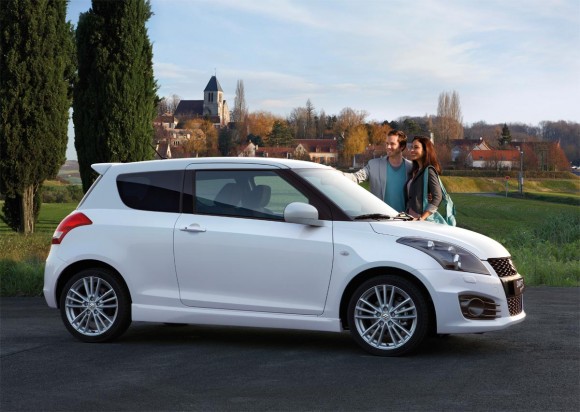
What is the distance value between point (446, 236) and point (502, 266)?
588 mm

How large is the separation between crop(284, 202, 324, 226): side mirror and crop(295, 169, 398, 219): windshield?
1.15ft

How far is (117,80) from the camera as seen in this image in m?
24.5

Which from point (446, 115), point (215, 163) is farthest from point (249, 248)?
point (446, 115)

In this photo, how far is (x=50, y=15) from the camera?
26750 mm

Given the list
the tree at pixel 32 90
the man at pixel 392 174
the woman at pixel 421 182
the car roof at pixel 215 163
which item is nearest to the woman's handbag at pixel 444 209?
the woman at pixel 421 182

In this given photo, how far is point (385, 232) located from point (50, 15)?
67.2 ft

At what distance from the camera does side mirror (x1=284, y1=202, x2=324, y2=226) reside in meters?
8.46

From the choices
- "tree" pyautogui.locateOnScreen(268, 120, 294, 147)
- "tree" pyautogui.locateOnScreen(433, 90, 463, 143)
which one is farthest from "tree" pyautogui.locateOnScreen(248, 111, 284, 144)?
"tree" pyautogui.locateOnScreen(433, 90, 463, 143)

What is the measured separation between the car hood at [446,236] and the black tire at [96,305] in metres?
2.61

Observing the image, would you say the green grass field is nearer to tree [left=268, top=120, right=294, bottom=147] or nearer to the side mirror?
the side mirror

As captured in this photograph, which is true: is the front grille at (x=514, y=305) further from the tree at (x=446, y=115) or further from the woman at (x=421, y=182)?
the tree at (x=446, y=115)

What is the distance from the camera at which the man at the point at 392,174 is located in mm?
10766

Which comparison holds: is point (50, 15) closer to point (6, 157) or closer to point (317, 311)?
point (6, 157)

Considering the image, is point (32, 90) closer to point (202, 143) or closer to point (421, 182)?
point (421, 182)
